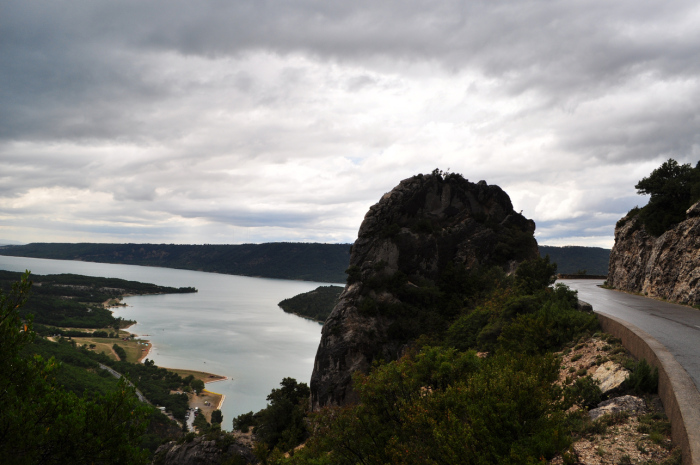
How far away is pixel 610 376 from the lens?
1045cm

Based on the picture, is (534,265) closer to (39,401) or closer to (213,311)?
(39,401)

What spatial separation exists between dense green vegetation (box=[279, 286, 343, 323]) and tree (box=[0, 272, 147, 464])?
140 meters

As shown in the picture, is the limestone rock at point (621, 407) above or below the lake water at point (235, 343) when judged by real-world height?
above

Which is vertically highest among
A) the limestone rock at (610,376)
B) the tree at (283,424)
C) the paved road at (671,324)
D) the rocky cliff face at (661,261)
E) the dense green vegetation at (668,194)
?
the dense green vegetation at (668,194)

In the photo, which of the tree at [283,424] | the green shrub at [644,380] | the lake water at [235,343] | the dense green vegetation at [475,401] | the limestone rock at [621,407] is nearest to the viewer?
the dense green vegetation at [475,401]

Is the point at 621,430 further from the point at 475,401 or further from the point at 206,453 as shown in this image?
the point at 206,453

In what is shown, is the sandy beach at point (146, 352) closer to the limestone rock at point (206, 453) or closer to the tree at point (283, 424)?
the limestone rock at point (206, 453)

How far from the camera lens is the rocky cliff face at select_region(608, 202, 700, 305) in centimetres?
2120

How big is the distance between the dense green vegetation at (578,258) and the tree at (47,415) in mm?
121028

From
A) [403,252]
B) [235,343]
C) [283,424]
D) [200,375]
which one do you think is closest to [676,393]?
[283,424]

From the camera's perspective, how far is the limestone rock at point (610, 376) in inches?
384

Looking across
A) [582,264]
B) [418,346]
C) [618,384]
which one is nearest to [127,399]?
[618,384]

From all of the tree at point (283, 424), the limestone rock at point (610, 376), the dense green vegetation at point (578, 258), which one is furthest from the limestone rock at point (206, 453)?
the dense green vegetation at point (578, 258)

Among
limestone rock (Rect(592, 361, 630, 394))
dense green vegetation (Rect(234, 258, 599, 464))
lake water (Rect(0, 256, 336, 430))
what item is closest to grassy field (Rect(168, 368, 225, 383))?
lake water (Rect(0, 256, 336, 430))
